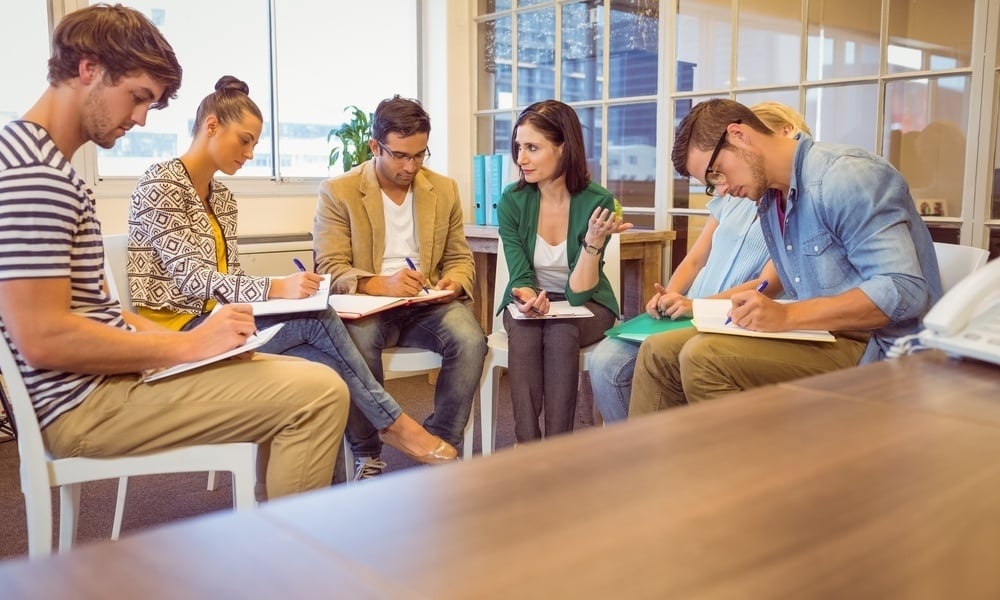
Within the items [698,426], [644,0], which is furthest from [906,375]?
[644,0]

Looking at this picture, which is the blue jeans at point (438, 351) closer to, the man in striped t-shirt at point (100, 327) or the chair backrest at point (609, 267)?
the chair backrest at point (609, 267)

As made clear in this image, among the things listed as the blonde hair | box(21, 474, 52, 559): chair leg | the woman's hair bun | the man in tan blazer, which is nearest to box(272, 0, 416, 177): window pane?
the man in tan blazer

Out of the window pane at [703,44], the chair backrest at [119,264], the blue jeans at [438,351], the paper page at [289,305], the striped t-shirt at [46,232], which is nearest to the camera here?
the striped t-shirt at [46,232]

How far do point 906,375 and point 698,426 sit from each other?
0.39 metres

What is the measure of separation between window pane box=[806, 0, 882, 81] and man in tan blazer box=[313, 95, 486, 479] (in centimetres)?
139

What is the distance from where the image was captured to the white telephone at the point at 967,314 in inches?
44.2

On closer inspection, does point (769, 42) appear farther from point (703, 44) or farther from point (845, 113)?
point (845, 113)

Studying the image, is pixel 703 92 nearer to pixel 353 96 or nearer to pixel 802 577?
pixel 353 96

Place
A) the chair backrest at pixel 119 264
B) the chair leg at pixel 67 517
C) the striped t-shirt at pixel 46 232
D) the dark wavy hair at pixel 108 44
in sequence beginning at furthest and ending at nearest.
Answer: the chair backrest at pixel 119 264 < the chair leg at pixel 67 517 < the dark wavy hair at pixel 108 44 < the striped t-shirt at pixel 46 232

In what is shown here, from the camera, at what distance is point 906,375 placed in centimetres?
106

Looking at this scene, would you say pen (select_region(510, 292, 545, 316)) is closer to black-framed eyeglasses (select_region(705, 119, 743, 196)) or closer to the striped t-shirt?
black-framed eyeglasses (select_region(705, 119, 743, 196))

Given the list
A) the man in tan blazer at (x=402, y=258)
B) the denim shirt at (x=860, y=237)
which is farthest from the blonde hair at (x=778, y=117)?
the man in tan blazer at (x=402, y=258)

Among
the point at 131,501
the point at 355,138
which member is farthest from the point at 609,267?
the point at 355,138

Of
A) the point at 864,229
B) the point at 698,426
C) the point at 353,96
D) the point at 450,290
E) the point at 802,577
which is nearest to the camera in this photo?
the point at 802,577
